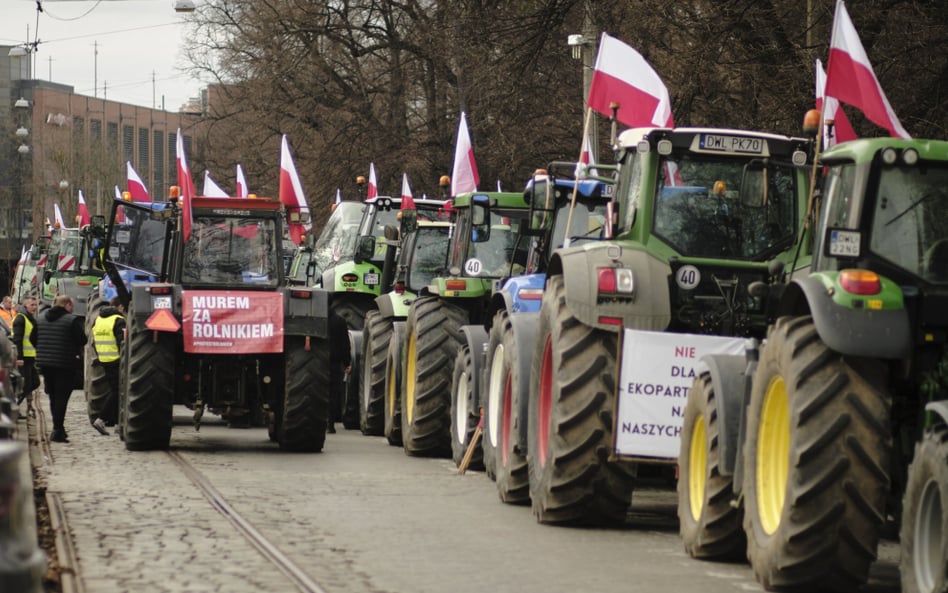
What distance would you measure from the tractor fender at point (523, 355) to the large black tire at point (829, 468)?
13.9 feet

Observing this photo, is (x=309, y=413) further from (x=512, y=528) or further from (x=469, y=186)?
(x=512, y=528)

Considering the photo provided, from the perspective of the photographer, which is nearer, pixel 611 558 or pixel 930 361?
pixel 930 361

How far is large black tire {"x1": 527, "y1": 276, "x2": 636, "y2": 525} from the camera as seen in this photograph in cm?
1191

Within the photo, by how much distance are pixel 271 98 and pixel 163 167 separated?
215 ft

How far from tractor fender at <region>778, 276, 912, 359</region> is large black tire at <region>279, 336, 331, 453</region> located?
979 cm

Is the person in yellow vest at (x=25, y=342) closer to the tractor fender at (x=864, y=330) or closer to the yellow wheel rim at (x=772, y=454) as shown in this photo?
the yellow wheel rim at (x=772, y=454)

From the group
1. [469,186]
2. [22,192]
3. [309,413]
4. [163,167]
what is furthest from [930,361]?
[163,167]

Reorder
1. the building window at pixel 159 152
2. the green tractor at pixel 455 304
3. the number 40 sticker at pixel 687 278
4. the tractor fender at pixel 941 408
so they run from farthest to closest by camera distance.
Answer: the building window at pixel 159 152, the green tractor at pixel 455 304, the number 40 sticker at pixel 687 278, the tractor fender at pixel 941 408

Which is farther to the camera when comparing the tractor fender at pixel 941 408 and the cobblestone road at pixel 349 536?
the cobblestone road at pixel 349 536

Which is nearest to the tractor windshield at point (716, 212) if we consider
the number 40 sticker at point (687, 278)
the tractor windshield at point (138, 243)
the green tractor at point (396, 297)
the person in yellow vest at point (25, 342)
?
the number 40 sticker at point (687, 278)

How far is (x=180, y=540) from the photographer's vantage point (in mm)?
11273

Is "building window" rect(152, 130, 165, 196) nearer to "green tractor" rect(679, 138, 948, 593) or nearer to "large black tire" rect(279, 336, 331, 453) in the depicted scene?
"large black tire" rect(279, 336, 331, 453)

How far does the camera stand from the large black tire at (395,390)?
20.1 meters

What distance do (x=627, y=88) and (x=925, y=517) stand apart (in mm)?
7867
